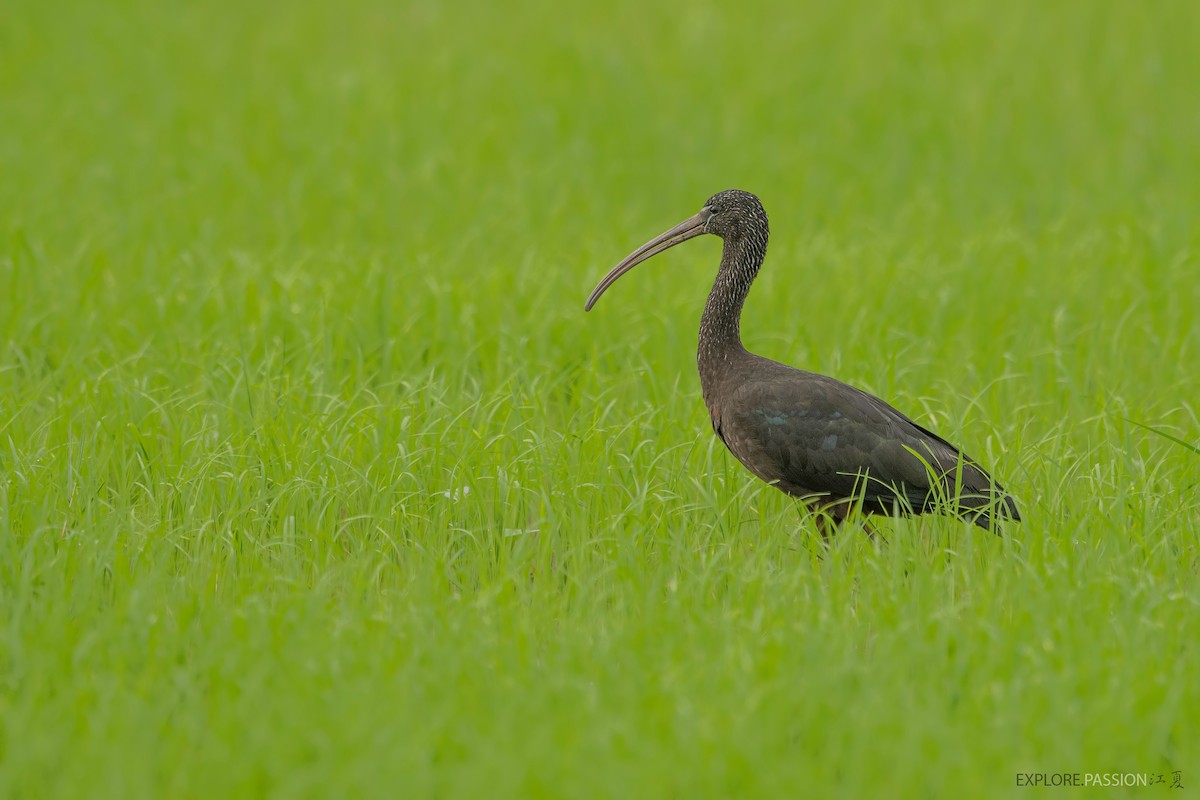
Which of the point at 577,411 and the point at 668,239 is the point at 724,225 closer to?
the point at 668,239

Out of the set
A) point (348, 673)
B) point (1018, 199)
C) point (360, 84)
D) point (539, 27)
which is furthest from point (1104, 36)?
point (348, 673)

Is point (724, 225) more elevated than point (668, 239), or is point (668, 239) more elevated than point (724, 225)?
point (724, 225)

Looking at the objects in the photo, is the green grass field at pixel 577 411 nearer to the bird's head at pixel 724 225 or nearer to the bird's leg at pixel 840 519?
the bird's leg at pixel 840 519

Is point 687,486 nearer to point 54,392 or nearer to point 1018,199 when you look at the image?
point 54,392

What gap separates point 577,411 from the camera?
677cm

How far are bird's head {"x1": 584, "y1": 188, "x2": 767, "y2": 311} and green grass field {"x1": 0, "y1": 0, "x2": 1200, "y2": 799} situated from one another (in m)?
0.72

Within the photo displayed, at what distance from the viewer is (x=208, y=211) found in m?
10.4

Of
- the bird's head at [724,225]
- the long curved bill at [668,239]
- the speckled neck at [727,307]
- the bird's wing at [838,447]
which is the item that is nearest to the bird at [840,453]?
the bird's wing at [838,447]

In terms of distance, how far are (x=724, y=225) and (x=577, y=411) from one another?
50.0 inches

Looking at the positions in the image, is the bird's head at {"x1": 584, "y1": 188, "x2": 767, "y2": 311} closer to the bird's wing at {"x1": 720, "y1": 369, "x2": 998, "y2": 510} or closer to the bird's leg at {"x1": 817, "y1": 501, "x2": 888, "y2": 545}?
the bird's wing at {"x1": 720, "y1": 369, "x2": 998, "y2": 510}

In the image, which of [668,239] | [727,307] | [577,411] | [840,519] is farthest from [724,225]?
[840,519]

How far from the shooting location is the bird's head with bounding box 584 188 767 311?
6.05m

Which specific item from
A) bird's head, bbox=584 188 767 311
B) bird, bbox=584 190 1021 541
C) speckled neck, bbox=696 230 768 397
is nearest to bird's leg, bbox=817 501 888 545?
bird, bbox=584 190 1021 541

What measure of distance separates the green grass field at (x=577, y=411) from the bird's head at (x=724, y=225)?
28.2 inches
